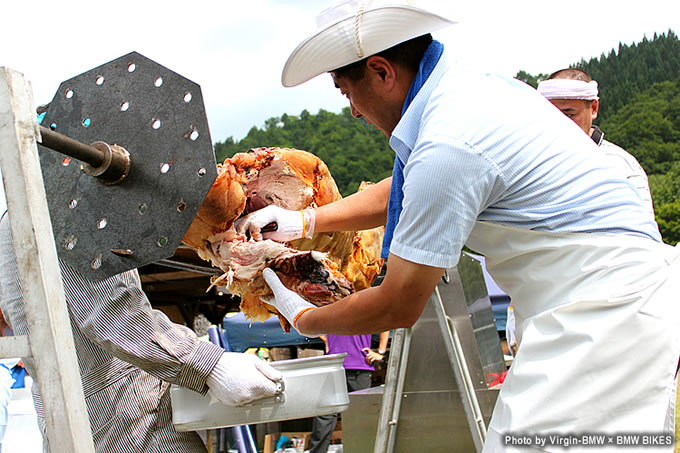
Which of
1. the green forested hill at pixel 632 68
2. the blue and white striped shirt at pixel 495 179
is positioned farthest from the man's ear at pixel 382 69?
the green forested hill at pixel 632 68

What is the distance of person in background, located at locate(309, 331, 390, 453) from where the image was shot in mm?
6746

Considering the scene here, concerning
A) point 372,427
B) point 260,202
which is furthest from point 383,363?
point 260,202

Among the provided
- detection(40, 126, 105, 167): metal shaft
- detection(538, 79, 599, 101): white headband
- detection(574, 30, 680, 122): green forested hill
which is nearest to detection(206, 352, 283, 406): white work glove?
detection(40, 126, 105, 167): metal shaft

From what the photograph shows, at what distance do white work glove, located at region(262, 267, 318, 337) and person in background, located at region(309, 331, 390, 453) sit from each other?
414 centimetres

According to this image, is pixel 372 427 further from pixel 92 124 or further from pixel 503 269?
pixel 92 124

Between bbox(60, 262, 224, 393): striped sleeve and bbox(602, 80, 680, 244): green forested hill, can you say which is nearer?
bbox(60, 262, 224, 393): striped sleeve

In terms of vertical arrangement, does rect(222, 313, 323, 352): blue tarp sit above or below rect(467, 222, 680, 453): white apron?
below

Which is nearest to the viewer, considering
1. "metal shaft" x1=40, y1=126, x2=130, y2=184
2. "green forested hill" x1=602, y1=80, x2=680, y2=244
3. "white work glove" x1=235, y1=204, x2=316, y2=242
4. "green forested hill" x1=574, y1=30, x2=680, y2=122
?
"metal shaft" x1=40, y1=126, x2=130, y2=184

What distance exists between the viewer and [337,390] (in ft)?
8.57

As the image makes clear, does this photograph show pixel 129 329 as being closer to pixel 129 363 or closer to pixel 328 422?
pixel 129 363

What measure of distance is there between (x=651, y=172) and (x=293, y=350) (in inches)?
1569

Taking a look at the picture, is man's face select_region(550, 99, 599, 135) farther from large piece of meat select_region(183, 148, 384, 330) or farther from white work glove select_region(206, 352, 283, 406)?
white work glove select_region(206, 352, 283, 406)

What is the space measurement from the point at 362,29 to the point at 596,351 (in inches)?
42.3

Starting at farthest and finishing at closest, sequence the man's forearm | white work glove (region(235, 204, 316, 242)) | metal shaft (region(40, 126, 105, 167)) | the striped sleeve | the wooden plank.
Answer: the man's forearm, white work glove (region(235, 204, 316, 242)), the striped sleeve, metal shaft (region(40, 126, 105, 167)), the wooden plank
